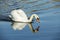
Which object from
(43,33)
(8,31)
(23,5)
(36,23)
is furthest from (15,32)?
(23,5)

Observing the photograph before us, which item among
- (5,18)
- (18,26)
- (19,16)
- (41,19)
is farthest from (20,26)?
(5,18)

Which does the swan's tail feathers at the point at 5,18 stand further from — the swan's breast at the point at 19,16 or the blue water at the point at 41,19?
the blue water at the point at 41,19

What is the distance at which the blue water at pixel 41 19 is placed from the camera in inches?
292

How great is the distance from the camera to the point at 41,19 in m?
9.10

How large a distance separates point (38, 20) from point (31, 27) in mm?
691

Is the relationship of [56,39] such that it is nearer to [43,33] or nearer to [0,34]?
[43,33]

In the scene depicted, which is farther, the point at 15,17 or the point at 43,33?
the point at 15,17

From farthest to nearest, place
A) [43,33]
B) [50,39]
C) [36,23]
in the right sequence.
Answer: [36,23] → [43,33] → [50,39]

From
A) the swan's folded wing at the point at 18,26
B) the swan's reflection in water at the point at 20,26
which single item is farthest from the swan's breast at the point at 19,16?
the swan's folded wing at the point at 18,26

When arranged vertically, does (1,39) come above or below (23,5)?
above

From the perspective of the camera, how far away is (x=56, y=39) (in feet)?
23.5

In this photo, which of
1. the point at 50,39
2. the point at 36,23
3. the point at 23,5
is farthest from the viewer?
the point at 23,5

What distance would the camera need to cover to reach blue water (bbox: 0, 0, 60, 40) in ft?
24.3

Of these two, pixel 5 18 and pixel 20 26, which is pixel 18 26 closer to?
pixel 20 26
